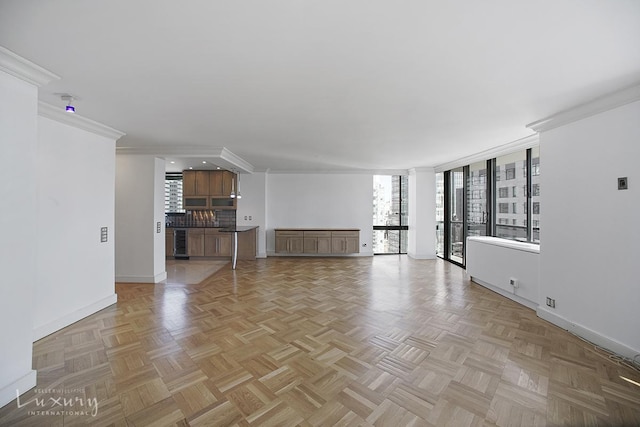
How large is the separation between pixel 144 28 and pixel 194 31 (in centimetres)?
28

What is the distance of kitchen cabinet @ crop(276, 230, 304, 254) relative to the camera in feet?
24.6

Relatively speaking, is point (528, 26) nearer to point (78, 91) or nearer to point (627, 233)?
point (627, 233)

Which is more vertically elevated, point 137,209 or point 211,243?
point 137,209

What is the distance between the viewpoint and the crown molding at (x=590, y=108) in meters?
2.43

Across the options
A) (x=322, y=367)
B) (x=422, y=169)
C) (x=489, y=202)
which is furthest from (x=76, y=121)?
(x=422, y=169)

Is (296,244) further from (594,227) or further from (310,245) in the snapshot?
(594,227)

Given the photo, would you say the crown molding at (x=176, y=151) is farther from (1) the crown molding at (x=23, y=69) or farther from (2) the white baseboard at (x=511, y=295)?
(2) the white baseboard at (x=511, y=295)

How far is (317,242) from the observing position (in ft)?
24.7

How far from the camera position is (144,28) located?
1.60 metres

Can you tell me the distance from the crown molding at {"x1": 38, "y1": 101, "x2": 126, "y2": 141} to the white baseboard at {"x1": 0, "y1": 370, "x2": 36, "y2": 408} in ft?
8.32

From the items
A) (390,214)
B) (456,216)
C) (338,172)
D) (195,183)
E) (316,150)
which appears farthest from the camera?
(390,214)

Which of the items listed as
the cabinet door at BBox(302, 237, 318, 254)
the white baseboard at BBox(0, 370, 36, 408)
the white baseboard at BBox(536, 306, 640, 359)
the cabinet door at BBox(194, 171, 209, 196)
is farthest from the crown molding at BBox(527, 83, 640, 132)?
the cabinet door at BBox(194, 171, 209, 196)

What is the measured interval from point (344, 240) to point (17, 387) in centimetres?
629

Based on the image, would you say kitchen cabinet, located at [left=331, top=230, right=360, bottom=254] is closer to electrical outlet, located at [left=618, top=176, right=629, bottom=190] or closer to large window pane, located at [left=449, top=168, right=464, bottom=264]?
large window pane, located at [left=449, top=168, right=464, bottom=264]
